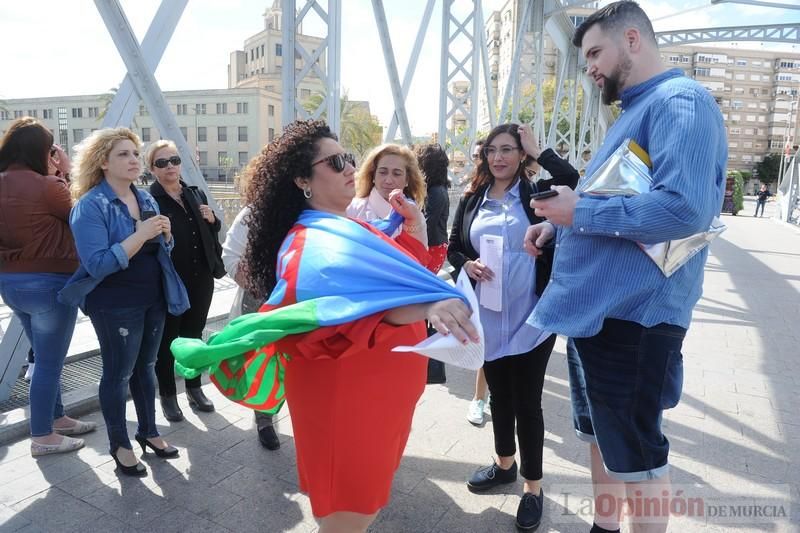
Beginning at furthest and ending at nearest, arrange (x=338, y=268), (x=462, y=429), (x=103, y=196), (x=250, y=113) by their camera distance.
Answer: (x=250, y=113) → (x=462, y=429) → (x=103, y=196) → (x=338, y=268)

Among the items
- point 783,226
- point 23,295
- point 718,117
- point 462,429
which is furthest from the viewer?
point 783,226

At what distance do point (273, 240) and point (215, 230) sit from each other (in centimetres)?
229

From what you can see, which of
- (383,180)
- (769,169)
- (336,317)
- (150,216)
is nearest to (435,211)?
(383,180)

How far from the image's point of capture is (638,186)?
5.36 ft

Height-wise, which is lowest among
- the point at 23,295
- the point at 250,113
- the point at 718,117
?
the point at 23,295

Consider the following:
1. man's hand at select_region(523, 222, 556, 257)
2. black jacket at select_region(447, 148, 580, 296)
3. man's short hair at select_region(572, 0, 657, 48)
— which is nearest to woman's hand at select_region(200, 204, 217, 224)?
black jacket at select_region(447, 148, 580, 296)

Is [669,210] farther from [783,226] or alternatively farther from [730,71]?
[730,71]

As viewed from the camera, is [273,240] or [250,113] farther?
[250,113]

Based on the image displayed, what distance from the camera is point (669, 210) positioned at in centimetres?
157

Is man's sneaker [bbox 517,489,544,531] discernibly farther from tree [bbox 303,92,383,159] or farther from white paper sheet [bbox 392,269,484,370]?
tree [bbox 303,92,383,159]

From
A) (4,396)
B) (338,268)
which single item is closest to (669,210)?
(338,268)

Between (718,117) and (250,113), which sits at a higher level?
(250,113)

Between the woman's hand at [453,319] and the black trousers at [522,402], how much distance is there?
1.36 m

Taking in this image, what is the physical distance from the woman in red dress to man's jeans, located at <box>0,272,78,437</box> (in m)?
1.94
